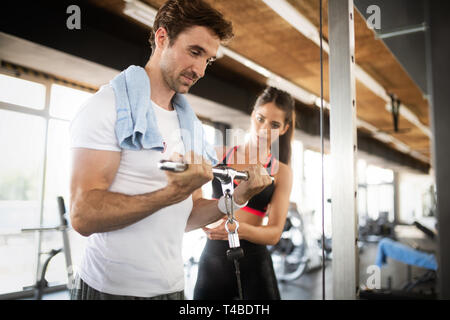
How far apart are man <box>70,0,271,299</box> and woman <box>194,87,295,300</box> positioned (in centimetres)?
18

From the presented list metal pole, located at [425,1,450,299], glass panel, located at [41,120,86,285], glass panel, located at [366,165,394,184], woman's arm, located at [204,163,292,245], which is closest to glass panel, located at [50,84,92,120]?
glass panel, located at [41,120,86,285]

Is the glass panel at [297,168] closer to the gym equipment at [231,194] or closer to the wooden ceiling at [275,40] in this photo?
the wooden ceiling at [275,40]

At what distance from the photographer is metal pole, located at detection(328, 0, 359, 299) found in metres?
0.93

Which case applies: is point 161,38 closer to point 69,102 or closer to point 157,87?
point 157,87

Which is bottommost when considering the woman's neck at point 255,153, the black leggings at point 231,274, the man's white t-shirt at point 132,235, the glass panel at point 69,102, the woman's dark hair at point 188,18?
the black leggings at point 231,274

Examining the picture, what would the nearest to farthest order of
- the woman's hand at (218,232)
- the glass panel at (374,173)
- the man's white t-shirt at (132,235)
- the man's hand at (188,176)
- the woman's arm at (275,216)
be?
the man's hand at (188,176) < the man's white t-shirt at (132,235) < the woman's hand at (218,232) < the woman's arm at (275,216) < the glass panel at (374,173)

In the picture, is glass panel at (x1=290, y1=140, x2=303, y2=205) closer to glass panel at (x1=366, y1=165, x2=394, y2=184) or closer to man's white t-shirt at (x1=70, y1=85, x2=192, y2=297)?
man's white t-shirt at (x1=70, y1=85, x2=192, y2=297)

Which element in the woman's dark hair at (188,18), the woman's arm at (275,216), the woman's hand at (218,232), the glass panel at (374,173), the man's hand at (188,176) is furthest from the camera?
the glass panel at (374,173)

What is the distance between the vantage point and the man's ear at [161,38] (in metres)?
0.92

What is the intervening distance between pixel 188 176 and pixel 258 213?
70 cm

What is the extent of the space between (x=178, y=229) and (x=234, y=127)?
14.4 inches

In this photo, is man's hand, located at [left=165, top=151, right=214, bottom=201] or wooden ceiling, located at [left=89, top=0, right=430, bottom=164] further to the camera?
wooden ceiling, located at [left=89, top=0, right=430, bottom=164]

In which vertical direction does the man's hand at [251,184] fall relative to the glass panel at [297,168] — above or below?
below

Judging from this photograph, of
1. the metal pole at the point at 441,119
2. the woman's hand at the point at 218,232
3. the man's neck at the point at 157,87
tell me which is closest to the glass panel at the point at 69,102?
the man's neck at the point at 157,87
